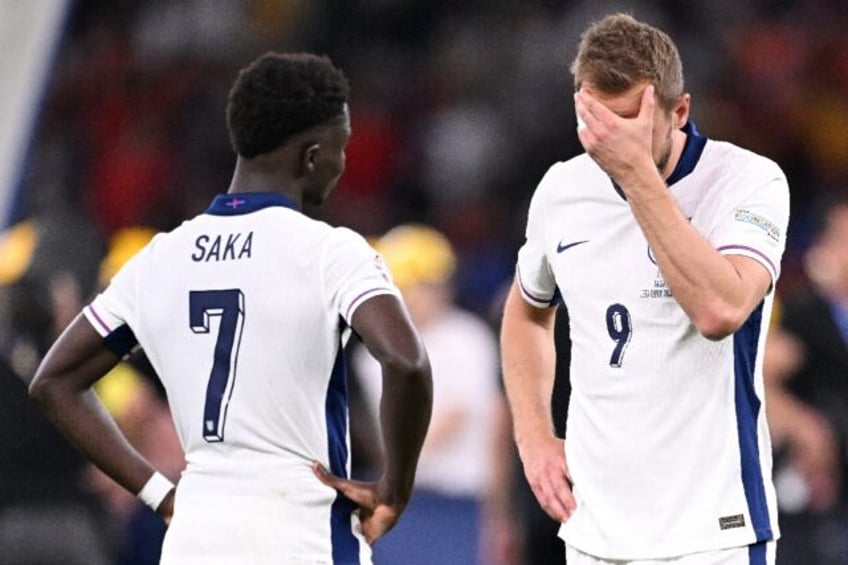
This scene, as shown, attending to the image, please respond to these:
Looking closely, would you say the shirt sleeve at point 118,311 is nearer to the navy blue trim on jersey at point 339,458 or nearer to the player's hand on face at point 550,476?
the navy blue trim on jersey at point 339,458

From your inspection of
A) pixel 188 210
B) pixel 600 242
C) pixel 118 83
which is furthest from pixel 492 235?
pixel 600 242

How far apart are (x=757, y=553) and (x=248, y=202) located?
4.89 ft

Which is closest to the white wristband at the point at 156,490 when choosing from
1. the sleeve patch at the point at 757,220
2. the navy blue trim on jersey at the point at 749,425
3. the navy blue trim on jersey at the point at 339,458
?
the navy blue trim on jersey at the point at 339,458

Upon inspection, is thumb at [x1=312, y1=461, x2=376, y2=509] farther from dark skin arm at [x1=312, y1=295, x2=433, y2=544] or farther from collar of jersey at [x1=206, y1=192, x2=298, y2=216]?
collar of jersey at [x1=206, y1=192, x2=298, y2=216]

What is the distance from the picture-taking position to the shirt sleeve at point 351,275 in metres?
4.80

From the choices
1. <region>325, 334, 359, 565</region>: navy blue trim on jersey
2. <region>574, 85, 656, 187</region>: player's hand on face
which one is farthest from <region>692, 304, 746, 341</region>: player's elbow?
<region>325, 334, 359, 565</region>: navy blue trim on jersey

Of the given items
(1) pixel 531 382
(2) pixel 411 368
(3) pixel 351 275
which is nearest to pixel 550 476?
(1) pixel 531 382

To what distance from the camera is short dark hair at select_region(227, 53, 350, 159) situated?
500 centimetres

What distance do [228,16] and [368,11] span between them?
4.38 ft

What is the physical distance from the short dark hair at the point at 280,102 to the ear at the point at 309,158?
5cm

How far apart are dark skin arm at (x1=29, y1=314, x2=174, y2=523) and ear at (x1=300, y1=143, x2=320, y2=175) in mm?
696

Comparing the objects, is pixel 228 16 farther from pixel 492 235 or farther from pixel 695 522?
pixel 695 522

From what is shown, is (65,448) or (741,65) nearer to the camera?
(65,448)

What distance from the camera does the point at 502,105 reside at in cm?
1616
